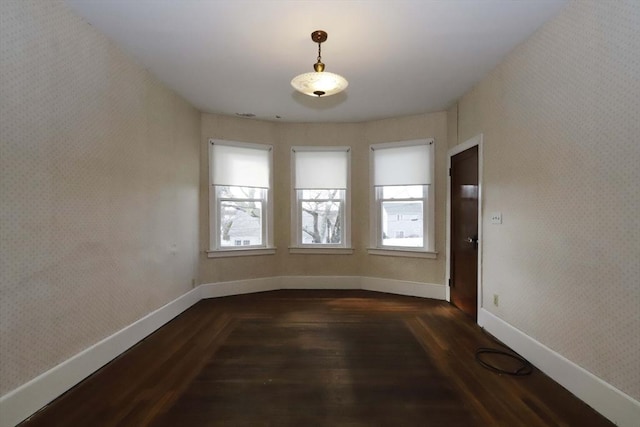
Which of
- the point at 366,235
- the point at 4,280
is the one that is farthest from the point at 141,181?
the point at 366,235

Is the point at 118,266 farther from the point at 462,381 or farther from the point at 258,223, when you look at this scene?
the point at 462,381

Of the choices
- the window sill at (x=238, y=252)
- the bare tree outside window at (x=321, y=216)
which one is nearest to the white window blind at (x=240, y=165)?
the bare tree outside window at (x=321, y=216)

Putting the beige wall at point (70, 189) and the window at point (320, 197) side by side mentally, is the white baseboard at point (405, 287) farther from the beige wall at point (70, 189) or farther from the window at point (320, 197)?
the beige wall at point (70, 189)

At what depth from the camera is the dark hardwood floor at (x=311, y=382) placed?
179cm

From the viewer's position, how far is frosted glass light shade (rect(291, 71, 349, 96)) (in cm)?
219

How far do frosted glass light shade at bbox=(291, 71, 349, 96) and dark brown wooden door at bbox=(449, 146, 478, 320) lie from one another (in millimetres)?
2043

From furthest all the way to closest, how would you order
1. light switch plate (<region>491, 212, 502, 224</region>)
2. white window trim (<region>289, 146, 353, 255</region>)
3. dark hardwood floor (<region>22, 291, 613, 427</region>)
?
white window trim (<region>289, 146, 353, 255</region>), light switch plate (<region>491, 212, 502, 224</region>), dark hardwood floor (<region>22, 291, 613, 427</region>)

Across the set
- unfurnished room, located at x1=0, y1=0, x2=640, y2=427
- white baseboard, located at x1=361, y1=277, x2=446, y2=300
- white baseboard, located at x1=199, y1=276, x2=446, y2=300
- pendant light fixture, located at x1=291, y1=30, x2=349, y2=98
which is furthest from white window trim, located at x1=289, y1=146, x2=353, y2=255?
pendant light fixture, located at x1=291, y1=30, x2=349, y2=98

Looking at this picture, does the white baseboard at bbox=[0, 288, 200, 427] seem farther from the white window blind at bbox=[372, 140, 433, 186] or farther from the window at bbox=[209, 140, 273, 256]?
the white window blind at bbox=[372, 140, 433, 186]

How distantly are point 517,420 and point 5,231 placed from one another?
126 inches

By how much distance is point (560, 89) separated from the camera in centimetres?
215

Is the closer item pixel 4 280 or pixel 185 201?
pixel 4 280

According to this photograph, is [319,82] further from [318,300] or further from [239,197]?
[318,300]

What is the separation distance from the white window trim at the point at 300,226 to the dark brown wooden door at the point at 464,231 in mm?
1515
